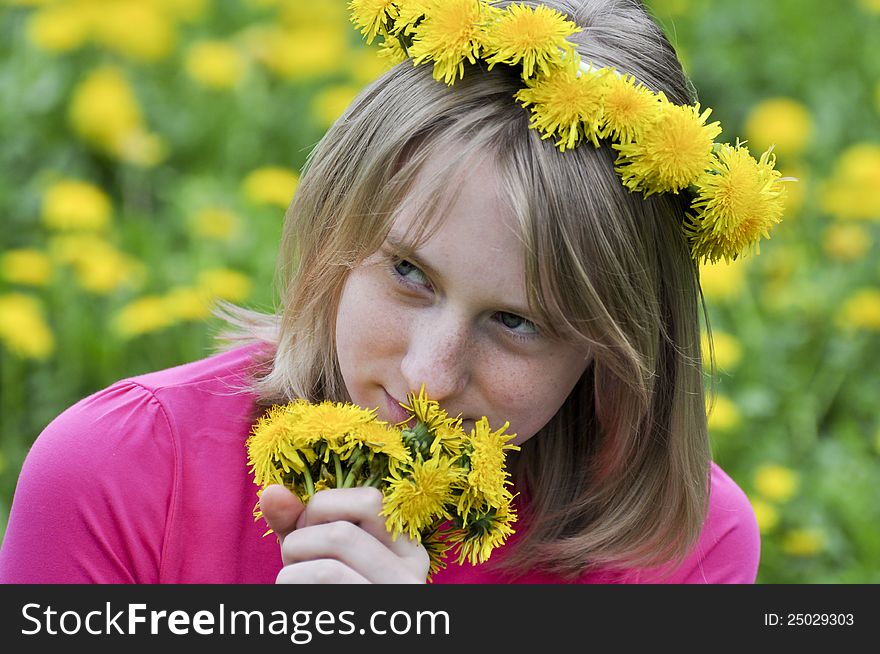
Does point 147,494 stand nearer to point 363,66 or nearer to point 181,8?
point 363,66

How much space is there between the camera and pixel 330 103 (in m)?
3.72

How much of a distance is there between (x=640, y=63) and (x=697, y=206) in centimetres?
22

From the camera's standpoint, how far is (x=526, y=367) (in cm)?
154

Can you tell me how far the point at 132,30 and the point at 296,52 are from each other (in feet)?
1.79

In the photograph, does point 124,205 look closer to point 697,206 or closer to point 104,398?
point 104,398

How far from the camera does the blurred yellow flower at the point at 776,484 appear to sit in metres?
2.86

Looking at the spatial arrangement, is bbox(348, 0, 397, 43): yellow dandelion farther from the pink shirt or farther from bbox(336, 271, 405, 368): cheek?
the pink shirt

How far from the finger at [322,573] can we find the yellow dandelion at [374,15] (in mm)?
714

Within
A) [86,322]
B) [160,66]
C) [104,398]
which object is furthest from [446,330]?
[160,66]

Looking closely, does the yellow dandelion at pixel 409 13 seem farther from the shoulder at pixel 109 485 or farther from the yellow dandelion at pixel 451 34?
the shoulder at pixel 109 485

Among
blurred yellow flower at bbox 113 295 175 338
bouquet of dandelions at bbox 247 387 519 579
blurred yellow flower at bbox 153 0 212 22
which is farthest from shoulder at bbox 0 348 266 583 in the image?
blurred yellow flower at bbox 153 0 212 22

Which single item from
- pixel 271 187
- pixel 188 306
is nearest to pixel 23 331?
pixel 188 306

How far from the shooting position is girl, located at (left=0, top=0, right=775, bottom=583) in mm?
1470

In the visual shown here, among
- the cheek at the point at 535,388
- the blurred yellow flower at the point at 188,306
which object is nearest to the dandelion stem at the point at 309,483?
the cheek at the point at 535,388
